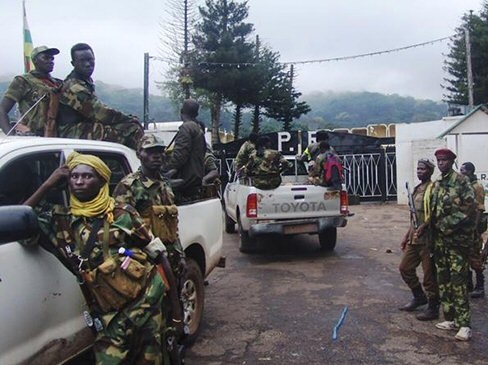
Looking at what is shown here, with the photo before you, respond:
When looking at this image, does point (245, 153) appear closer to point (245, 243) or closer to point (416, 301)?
point (245, 243)

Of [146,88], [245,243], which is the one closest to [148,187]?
[245,243]

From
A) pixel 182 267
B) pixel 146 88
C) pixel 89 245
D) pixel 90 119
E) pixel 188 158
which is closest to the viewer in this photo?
pixel 89 245

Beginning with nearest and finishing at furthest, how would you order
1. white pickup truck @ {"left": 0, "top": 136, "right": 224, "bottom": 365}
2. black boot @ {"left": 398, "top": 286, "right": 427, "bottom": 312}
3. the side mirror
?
1. the side mirror
2. white pickup truck @ {"left": 0, "top": 136, "right": 224, "bottom": 365}
3. black boot @ {"left": 398, "top": 286, "right": 427, "bottom": 312}

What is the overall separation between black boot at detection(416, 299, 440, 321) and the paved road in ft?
0.29

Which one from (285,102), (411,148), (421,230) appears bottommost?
(421,230)

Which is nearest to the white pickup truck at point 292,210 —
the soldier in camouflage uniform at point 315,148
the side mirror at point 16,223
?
the soldier in camouflage uniform at point 315,148

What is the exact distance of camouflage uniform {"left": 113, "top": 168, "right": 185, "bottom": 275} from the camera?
3361 mm

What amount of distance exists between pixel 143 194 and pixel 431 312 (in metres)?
3.26

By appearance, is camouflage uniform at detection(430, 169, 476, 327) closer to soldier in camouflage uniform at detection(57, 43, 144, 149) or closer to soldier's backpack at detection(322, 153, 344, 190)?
soldier in camouflage uniform at detection(57, 43, 144, 149)

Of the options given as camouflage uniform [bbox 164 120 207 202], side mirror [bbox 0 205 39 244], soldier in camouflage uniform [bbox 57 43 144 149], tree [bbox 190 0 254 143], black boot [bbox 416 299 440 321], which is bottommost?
black boot [bbox 416 299 440 321]

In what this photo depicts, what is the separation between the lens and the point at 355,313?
543cm

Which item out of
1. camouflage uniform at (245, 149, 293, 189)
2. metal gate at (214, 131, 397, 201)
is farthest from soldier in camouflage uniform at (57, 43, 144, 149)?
metal gate at (214, 131, 397, 201)

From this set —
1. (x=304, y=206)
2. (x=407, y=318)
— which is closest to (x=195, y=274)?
(x=407, y=318)

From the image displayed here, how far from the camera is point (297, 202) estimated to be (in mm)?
8047
